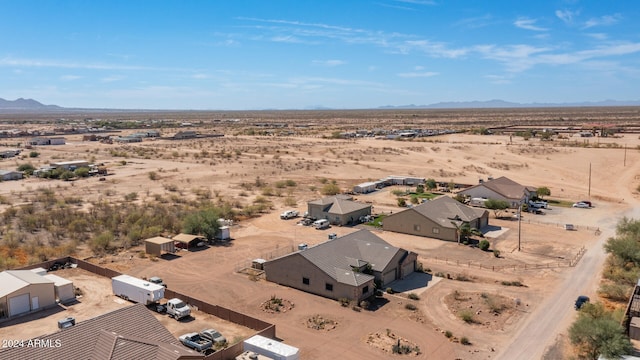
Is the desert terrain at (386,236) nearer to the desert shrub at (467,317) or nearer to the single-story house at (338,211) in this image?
the desert shrub at (467,317)

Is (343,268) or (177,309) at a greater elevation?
(343,268)

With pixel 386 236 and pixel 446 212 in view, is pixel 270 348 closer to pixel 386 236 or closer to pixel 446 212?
pixel 386 236

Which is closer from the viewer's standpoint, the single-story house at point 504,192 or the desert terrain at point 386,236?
the desert terrain at point 386,236

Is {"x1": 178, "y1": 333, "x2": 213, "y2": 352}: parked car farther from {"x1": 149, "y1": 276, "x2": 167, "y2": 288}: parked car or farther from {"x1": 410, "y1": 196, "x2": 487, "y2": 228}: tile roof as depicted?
{"x1": 410, "y1": 196, "x2": 487, "y2": 228}: tile roof

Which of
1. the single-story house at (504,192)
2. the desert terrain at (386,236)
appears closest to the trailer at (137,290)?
the desert terrain at (386,236)

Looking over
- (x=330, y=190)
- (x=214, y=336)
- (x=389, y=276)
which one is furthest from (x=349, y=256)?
(x=330, y=190)
